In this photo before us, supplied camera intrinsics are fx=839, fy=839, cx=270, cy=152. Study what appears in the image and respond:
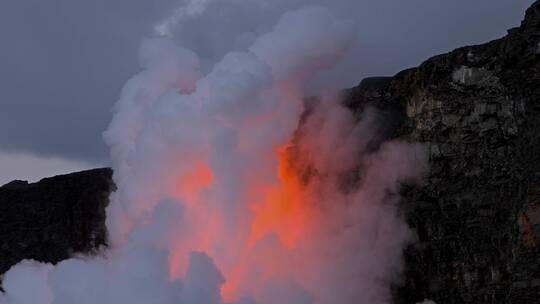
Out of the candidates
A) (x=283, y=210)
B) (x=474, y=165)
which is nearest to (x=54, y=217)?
(x=283, y=210)

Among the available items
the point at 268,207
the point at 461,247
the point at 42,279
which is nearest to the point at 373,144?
A: the point at 461,247

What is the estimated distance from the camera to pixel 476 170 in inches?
1890

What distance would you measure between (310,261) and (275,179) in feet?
16.7

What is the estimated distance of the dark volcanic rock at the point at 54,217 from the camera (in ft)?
237

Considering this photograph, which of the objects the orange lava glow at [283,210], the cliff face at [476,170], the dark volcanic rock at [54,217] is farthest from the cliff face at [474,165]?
the dark volcanic rock at [54,217]

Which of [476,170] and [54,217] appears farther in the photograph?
[54,217]

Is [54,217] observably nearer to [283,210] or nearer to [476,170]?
[283,210]

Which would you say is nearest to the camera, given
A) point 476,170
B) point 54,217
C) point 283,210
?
point 283,210

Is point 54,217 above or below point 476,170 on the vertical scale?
above

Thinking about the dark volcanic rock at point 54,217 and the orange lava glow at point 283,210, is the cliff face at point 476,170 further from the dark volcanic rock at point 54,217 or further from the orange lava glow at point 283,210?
the dark volcanic rock at point 54,217

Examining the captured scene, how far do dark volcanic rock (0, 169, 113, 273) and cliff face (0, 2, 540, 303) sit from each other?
30.0 m

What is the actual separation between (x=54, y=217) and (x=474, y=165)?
4093cm

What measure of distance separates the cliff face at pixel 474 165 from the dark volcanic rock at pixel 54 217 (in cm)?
2999

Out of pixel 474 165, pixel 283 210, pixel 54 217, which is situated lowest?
pixel 283 210
